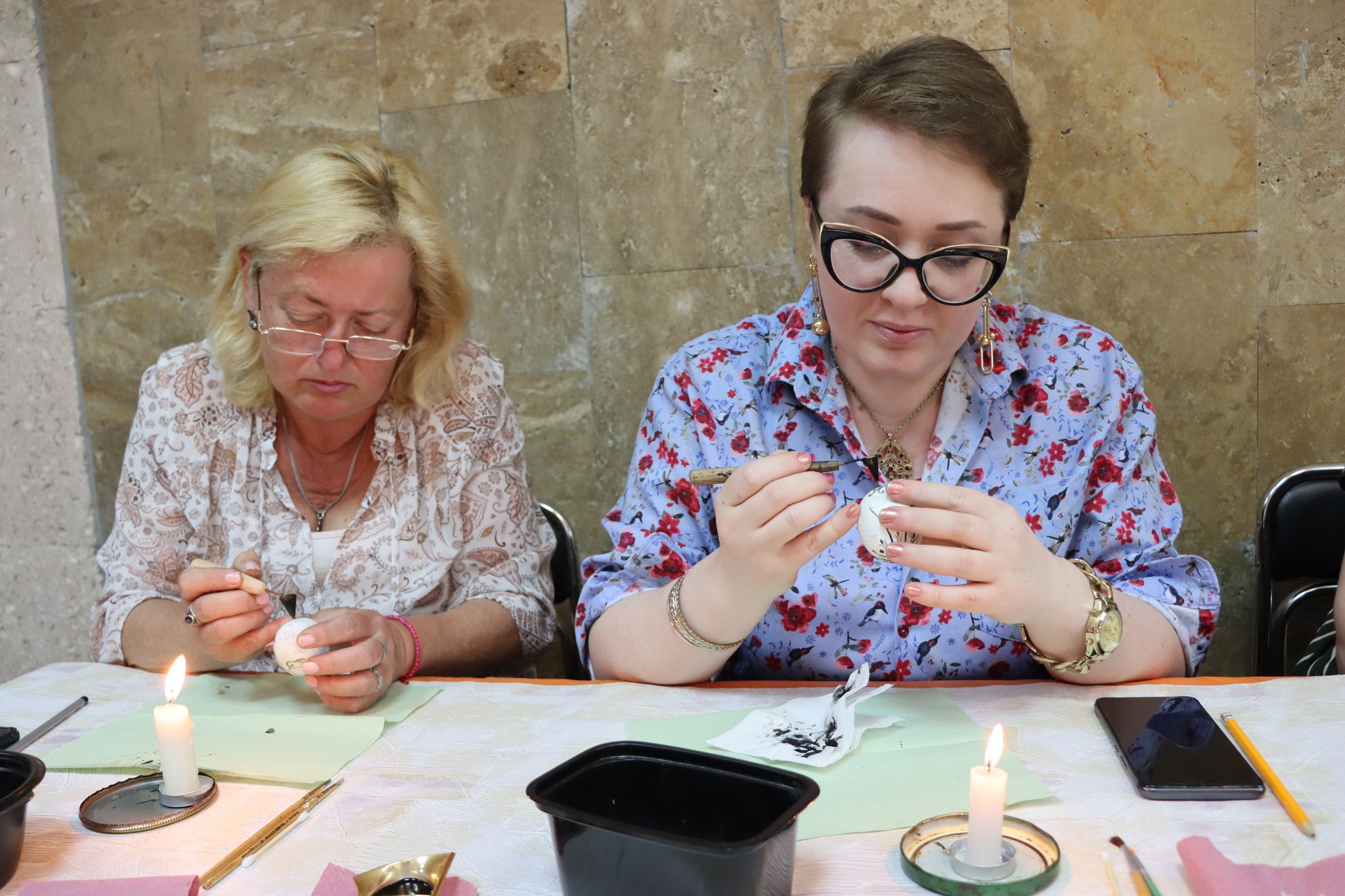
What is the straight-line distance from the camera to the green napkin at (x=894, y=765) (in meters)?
1.20

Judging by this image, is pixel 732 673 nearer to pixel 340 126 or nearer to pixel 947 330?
pixel 947 330

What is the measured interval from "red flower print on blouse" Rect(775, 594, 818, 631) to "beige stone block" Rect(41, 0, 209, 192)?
2.40m

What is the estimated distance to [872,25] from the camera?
8.68 feet

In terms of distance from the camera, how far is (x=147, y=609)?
6.55 ft

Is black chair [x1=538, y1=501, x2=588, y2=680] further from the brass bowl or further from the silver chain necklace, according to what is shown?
the brass bowl

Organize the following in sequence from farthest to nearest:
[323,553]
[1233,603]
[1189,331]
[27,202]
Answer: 1. [27,202]
2. [1233,603]
3. [1189,331]
4. [323,553]

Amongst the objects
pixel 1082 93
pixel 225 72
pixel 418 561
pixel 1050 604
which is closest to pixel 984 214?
pixel 1050 604

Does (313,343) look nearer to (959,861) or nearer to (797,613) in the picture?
(797,613)

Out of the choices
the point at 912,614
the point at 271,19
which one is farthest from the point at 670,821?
the point at 271,19

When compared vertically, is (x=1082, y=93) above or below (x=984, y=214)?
above

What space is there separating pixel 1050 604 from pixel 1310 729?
0.35 meters

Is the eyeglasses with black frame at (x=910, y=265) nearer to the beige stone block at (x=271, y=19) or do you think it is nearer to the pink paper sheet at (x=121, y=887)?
the pink paper sheet at (x=121, y=887)

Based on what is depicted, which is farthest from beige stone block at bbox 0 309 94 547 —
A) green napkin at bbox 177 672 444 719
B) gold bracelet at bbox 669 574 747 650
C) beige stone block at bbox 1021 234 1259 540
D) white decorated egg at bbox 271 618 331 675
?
beige stone block at bbox 1021 234 1259 540

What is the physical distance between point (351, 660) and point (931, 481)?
1.00m
